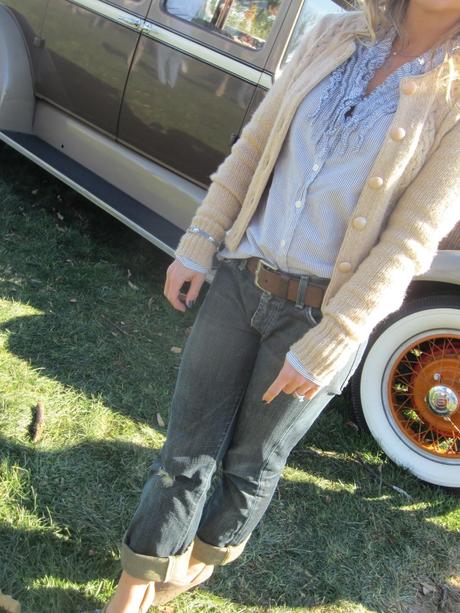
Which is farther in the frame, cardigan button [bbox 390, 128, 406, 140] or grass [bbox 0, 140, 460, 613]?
grass [bbox 0, 140, 460, 613]

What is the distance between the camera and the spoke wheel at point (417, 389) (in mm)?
2643

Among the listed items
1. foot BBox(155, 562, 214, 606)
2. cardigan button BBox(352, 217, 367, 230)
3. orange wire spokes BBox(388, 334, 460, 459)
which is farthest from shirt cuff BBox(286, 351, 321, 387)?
orange wire spokes BBox(388, 334, 460, 459)

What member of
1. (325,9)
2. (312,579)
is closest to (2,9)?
(325,9)

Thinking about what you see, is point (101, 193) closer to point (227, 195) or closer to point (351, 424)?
point (351, 424)

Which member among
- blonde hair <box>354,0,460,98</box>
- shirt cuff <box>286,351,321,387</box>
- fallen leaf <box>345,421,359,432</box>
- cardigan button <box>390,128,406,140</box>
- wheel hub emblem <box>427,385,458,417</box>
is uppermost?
blonde hair <box>354,0,460,98</box>

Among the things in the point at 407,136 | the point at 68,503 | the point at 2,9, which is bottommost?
the point at 68,503

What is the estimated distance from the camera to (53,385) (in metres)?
2.72

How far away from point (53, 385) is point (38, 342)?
0.30 m

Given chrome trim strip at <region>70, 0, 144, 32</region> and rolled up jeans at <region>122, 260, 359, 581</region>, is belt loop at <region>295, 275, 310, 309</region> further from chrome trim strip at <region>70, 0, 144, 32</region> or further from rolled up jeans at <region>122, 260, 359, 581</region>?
chrome trim strip at <region>70, 0, 144, 32</region>

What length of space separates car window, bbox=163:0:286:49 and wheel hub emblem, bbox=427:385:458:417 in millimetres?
1769

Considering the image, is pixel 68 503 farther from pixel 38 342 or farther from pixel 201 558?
pixel 38 342

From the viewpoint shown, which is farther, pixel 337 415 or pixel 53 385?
pixel 337 415

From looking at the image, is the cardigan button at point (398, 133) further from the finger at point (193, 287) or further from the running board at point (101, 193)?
the running board at point (101, 193)

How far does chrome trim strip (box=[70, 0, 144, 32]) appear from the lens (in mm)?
3457
